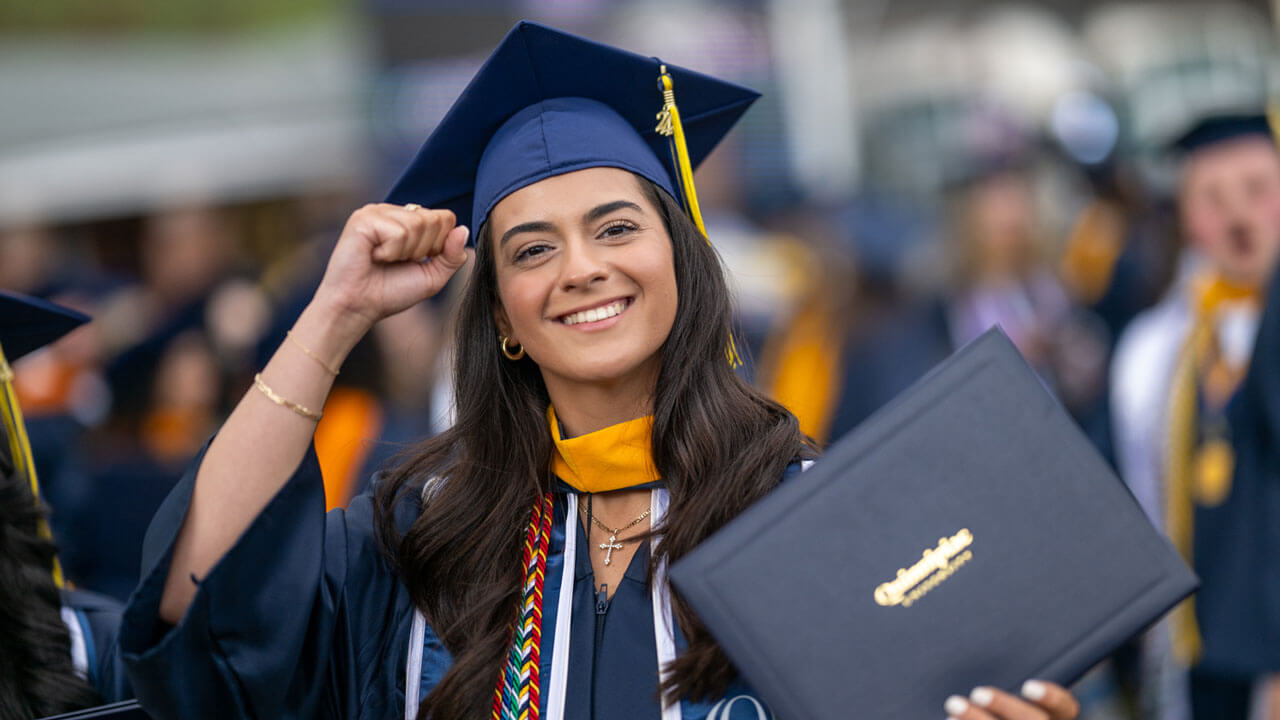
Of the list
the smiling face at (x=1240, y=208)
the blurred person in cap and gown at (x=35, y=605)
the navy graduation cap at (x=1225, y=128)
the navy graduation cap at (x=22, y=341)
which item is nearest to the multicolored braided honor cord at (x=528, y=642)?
the blurred person in cap and gown at (x=35, y=605)

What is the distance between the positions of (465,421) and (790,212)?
468 centimetres

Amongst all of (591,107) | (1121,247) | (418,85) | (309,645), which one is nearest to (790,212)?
(1121,247)

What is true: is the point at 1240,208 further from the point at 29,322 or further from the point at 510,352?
the point at 29,322

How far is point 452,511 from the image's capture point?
7.75ft

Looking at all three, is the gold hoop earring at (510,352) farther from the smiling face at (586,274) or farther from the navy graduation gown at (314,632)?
the navy graduation gown at (314,632)

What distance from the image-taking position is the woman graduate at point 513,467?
2090 mm

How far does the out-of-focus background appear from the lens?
Answer: 5262 mm

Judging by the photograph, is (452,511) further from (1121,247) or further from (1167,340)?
(1121,247)

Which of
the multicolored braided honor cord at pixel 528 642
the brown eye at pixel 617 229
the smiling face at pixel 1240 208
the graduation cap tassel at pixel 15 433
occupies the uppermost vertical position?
the graduation cap tassel at pixel 15 433

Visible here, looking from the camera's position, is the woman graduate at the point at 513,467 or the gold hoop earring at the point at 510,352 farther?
the gold hoop earring at the point at 510,352

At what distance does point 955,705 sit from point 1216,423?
8.73 ft

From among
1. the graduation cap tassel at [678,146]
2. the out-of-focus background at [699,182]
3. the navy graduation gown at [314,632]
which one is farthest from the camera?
the out-of-focus background at [699,182]

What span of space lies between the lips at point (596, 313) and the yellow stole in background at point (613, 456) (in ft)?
0.65

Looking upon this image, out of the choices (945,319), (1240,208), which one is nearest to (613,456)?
(1240,208)
